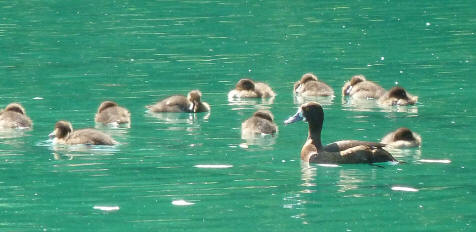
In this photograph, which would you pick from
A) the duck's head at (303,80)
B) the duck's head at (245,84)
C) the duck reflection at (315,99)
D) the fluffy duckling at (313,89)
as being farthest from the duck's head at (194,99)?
the duck's head at (303,80)

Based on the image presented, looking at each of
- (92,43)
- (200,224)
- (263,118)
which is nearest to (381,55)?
(92,43)

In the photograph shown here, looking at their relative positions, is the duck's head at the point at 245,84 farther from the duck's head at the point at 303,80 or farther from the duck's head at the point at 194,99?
the duck's head at the point at 194,99

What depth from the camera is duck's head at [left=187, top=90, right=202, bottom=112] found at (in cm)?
2027

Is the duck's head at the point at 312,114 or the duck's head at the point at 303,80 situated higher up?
the duck's head at the point at 303,80

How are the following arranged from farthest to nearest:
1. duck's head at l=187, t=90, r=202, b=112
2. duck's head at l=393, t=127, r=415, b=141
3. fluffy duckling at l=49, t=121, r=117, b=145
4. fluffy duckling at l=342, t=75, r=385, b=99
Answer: fluffy duckling at l=342, t=75, r=385, b=99 < duck's head at l=187, t=90, r=202, b=112 < fluffy duckling at l=49, t=121, r=117, b=145 < duck's head at l=393, t=127, r=415, b=141

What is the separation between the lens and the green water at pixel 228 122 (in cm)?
1338

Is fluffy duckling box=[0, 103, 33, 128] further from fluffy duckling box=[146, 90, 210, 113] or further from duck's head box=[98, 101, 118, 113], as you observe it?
fluffy duckling box=[146, 90, 210, 113]

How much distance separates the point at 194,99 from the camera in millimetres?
20312

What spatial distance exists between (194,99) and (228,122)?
3.29ft

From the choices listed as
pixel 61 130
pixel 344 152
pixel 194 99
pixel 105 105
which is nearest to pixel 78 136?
pixel 61 130

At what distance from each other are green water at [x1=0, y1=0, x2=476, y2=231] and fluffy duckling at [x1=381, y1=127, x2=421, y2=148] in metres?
0.16

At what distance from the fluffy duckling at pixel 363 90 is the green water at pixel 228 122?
1.00 ft

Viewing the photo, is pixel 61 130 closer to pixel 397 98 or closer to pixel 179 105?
pixel 179 105

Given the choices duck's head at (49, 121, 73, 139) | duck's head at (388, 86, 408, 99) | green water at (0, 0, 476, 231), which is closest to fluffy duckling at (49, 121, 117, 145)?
duck's head at (49, 121, 73, 139)
